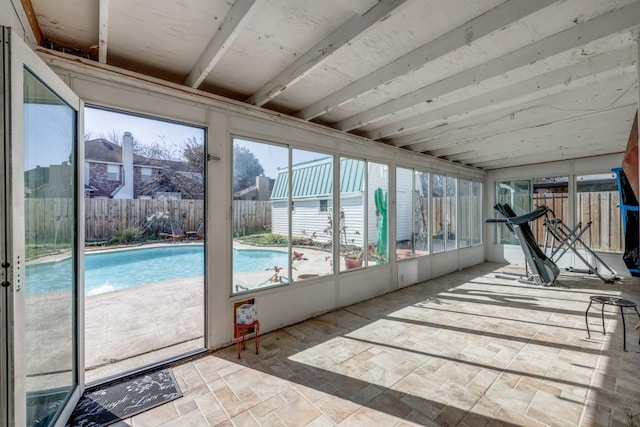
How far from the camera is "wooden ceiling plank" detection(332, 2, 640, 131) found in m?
1.73

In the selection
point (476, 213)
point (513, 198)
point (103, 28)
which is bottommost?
point (476, 213)

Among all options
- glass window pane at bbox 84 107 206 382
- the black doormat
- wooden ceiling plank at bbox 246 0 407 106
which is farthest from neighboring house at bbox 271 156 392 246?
the black doormat

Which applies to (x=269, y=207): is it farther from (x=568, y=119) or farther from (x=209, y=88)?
(x=568, y=119)

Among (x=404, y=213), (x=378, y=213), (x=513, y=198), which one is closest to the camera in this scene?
(x=378, y=213)

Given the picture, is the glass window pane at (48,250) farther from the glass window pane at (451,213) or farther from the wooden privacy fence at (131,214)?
the glass window pane at (451,213)

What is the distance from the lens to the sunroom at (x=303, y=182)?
1664 mm

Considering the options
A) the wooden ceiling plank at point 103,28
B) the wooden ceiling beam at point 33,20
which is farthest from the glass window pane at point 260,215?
the wooden ceiling beam at point 33,20

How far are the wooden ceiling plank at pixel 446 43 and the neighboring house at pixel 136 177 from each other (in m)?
5.27

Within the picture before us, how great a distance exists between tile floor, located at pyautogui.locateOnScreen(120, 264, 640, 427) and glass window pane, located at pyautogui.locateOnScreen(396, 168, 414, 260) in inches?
56.5

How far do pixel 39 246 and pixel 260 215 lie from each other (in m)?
1.95

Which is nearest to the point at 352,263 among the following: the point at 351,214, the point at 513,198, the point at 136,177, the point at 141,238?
the point at 351,214

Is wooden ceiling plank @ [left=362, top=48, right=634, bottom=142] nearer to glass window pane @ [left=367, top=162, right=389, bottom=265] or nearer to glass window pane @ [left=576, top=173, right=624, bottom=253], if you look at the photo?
glass window pane @ [left=367, top=162, right=389, bottom=265]

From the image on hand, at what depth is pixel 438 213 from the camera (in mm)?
5938

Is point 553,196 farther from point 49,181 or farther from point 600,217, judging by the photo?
point 49,181
